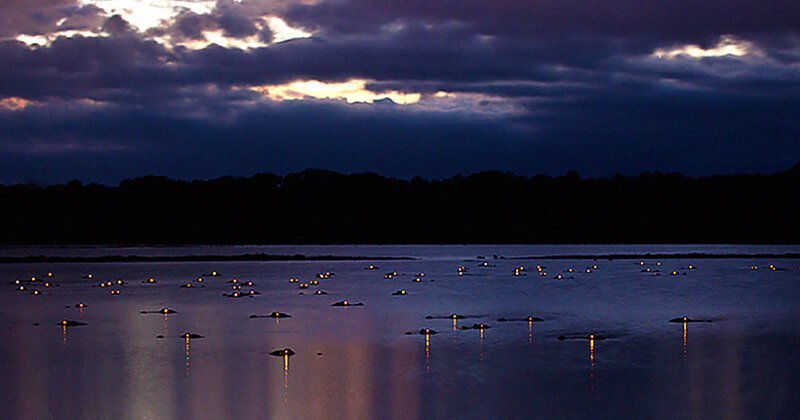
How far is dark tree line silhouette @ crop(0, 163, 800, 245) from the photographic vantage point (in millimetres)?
165250

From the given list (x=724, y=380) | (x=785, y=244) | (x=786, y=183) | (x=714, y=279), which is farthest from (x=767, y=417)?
(x=786, y=183)

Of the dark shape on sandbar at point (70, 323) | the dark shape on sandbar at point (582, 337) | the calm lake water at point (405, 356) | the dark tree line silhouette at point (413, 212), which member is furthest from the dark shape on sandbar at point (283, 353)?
the dark tree line silhouette at point (413, 212)

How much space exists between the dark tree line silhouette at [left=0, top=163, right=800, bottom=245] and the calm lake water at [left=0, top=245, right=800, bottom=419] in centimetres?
11709

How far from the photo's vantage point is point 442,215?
179 m

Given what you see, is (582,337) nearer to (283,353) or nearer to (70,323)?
(283,353)

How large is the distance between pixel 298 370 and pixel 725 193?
154113 millimetres

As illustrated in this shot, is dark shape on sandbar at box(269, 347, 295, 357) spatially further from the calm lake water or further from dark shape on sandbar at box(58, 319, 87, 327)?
dark shape on sandbar at box(58, 319, 87, 327)

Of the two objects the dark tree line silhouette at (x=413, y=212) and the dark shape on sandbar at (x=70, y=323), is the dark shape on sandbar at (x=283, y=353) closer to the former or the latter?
the dark shape on sandbar at (x=70, y=323)

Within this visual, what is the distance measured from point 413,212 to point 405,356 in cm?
15656

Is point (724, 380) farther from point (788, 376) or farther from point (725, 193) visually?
Result: point (725, 193)

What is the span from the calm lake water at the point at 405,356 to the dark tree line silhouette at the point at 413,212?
117085mm

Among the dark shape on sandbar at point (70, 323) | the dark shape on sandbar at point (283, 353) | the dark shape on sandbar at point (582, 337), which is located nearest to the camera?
the dark shape on sandbar at point (283, 353)

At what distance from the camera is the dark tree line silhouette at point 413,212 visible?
165 meters

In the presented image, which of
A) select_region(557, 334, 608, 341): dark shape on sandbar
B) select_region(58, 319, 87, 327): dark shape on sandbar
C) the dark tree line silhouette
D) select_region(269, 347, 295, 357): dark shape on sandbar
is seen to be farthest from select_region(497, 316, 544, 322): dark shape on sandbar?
the dark tree line silhouette
